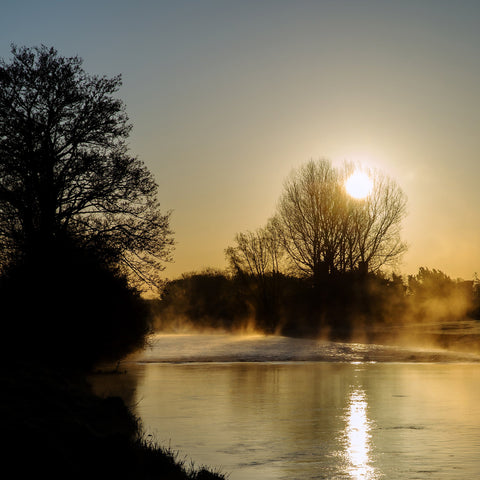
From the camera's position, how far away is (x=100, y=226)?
2717 cm

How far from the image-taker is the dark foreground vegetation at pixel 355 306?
55.2m

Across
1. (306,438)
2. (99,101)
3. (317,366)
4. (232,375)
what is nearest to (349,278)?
(317,366)

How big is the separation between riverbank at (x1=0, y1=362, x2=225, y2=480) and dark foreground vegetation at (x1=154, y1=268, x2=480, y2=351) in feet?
132

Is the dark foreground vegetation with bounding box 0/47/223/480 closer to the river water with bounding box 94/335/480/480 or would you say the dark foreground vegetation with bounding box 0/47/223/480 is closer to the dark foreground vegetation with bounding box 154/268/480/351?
the river water with bounding box 94/335/480/480

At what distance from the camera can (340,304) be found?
58938mm

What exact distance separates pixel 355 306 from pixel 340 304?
1.37 metres

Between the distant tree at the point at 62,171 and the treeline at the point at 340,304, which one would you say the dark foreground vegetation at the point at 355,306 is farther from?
the distant tree at the point at 62,171

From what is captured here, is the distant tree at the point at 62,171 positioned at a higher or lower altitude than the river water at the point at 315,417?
higher

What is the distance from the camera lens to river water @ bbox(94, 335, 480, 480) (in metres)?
11.1

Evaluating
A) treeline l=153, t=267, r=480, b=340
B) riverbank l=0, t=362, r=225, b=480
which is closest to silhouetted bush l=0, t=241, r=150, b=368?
riverbank l=0, t=362, r=225, b=480

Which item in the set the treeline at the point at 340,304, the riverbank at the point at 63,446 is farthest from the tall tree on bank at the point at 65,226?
the treeline at the point at 340,304

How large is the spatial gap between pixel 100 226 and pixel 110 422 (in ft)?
52.2

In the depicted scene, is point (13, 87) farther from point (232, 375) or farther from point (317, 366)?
point (317, 366)

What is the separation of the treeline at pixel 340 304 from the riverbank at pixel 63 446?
41683mm
